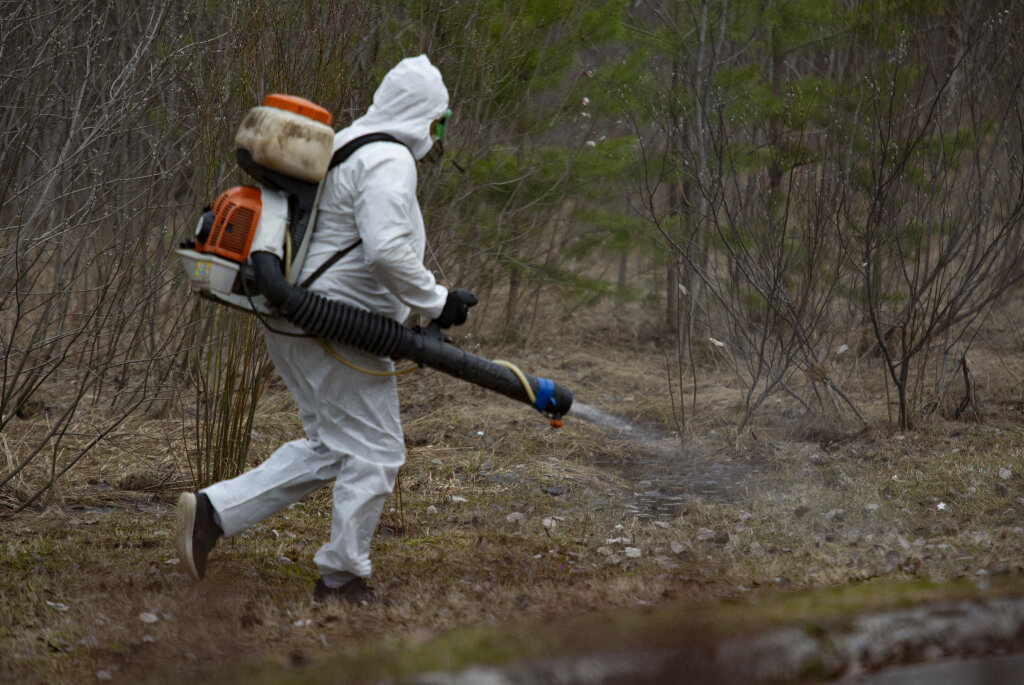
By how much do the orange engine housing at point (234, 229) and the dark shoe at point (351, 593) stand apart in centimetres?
132

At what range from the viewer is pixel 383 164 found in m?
3.37

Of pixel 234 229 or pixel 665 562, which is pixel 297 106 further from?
pixel 665 562

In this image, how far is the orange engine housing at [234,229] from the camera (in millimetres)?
3342

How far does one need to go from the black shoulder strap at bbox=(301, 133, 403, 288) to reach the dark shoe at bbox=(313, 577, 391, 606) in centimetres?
118

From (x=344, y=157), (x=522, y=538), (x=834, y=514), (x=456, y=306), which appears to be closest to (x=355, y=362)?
(x=456, y=306)

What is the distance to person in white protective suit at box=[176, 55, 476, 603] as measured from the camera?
3473mm

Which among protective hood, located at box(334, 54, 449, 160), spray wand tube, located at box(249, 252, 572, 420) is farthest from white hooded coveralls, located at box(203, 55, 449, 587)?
spray wand tube, located at box(249, 252, 572, 420)

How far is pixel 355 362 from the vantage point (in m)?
3.51

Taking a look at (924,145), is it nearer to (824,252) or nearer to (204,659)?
(824,252)

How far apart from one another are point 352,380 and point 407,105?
1067 millimetres

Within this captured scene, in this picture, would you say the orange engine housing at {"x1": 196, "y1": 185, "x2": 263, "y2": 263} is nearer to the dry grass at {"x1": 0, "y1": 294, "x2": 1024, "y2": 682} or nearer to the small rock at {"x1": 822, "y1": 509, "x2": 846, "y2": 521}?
the dry grass at {"x1": 0, "y1": 294, "x2": 1024, "y2": 682}

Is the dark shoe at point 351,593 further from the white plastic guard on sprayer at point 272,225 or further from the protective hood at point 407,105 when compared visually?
the protective hood at point 407,105

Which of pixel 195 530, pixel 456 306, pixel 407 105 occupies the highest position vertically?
pixel 407 105

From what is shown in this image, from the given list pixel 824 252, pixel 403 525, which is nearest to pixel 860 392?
pixel 824 252
